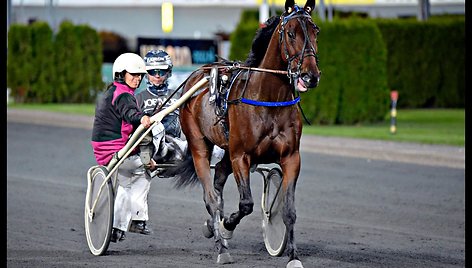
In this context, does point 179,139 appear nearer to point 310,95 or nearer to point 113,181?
point 113,181

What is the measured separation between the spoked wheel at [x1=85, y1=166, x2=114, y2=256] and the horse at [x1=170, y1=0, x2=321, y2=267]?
790 mm

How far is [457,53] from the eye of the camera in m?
26.6

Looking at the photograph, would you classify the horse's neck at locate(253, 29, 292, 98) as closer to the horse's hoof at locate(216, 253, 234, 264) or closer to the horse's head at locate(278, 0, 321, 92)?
the horse's head at locate(278, 0, 321, 92)

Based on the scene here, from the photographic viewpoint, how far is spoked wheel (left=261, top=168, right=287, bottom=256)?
890 centimetres

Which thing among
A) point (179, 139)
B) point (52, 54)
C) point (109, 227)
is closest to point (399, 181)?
point (179, 139)

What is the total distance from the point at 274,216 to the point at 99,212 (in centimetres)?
139

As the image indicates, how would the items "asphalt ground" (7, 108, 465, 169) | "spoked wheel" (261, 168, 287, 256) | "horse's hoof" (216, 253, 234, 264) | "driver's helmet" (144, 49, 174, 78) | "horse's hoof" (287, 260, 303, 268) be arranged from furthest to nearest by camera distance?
"asphalt ground" (7, 108, 465, 169) → "driver's helmet" (144, 49, 174, 78) → "spoked wheel" (261, 168, 287, 256) → "horse's hoof" (216, 253, 234, 264) → "horse's hoof" (287, 260, 303, 268)

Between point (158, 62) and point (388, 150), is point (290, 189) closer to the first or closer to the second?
point (158, 62)

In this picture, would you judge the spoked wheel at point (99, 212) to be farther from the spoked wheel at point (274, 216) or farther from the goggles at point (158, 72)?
the spoked wheel at point (274, 216)

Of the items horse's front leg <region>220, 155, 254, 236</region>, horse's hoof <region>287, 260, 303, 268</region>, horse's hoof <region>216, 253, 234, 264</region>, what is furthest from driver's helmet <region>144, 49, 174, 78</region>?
horse's hoof <region>287, 260, 303, 268</region>

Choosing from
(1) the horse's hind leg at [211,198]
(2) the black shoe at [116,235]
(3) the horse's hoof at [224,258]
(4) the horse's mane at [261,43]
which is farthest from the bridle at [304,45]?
(2) the black shoe at [116,235]

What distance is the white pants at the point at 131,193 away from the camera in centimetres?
912

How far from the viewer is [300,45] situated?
26.0 ft

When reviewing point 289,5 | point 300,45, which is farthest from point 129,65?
point 300,45
